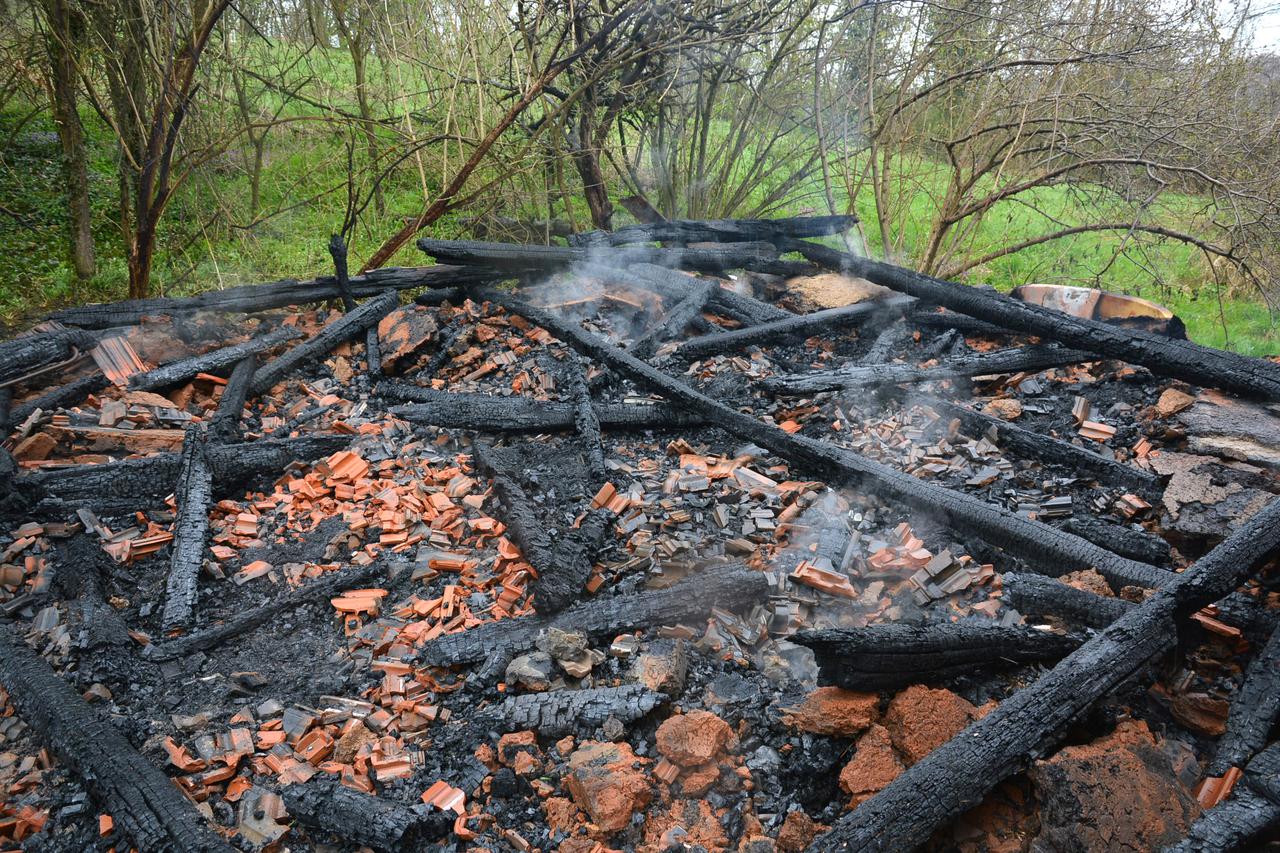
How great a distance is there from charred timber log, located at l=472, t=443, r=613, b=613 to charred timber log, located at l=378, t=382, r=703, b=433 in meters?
0.48

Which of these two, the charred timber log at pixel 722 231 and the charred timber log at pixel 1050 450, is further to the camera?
the charred timber log at pixel 722 231

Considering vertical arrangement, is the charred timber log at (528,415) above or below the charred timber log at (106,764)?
above

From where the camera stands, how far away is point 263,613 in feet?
10.8

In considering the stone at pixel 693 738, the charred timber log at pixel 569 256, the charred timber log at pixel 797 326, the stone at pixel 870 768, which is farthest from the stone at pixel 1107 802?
the charred timber log at pixel 569 256

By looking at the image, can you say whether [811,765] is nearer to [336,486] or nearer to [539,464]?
[539,464]

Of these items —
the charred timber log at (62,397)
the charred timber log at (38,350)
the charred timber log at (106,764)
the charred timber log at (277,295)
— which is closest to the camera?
the charred timber log at (106,764)

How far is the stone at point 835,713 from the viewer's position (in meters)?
2.50

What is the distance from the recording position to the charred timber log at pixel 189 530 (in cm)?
327

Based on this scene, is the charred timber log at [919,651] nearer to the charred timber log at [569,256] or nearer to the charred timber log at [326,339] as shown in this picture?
the charred timber log at [326,339]

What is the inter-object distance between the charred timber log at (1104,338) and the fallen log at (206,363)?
15.7 ft

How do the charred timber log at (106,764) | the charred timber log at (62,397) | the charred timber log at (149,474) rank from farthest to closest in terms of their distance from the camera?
1. the charred timber log at (62,397)
2. the charred timber log at (149,474)
3. the charred timber log at (106,764)

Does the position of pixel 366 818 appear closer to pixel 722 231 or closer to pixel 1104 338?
pixel 1104 338

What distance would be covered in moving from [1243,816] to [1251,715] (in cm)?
56

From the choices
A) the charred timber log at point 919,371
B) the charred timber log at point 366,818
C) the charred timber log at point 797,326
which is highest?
the charred timber log at point 797,326
